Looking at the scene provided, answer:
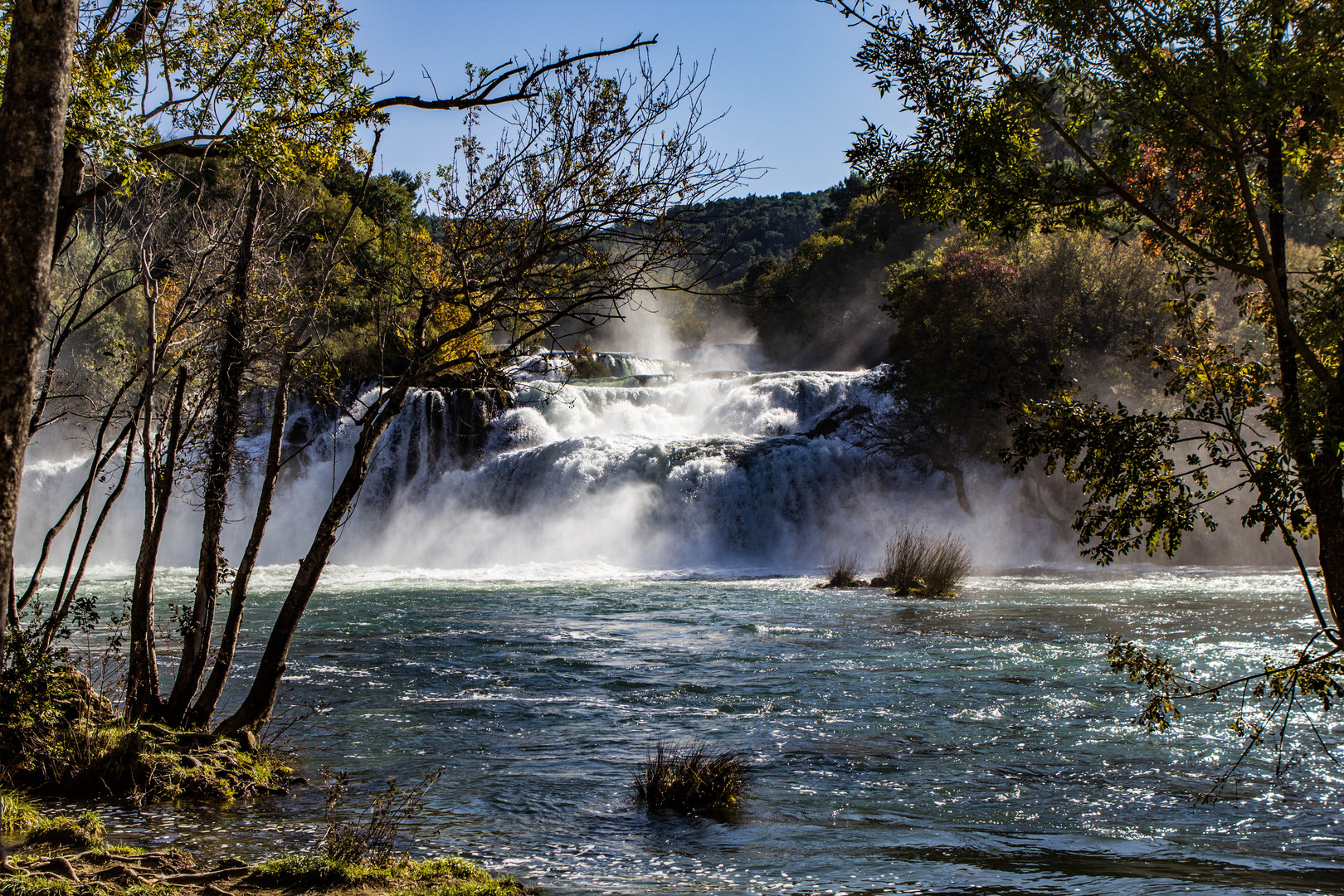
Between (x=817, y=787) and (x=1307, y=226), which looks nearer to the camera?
(x=817, y=787)

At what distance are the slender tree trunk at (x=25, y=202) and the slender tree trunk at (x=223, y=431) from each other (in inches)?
124

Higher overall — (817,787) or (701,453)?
(701,453)

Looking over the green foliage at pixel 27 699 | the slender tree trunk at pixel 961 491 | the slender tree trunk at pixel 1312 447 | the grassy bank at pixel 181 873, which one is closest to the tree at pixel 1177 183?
the slender tree trunk at pixel 1312 447

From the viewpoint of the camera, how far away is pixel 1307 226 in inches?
1688

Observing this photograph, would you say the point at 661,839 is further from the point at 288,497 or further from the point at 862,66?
the point at 288,497

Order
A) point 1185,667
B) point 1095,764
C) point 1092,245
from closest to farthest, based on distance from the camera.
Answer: point 1095,764
point 1185,667
point 1092,245

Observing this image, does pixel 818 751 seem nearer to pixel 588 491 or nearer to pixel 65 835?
pixel 65 835

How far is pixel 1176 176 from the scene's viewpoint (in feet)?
21.0

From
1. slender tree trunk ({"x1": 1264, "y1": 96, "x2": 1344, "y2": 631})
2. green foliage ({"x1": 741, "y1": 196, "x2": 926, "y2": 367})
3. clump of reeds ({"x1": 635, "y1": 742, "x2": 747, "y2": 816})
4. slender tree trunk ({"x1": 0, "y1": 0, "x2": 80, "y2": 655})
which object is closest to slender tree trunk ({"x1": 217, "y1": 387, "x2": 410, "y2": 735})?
clump of reeds ({"x1": 635, "y1": 742, "x2": 747, "y2": 816})

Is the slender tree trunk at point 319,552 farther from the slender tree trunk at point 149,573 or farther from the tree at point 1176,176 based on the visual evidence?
the tree at point 1176,176

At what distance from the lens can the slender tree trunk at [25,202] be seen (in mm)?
3170

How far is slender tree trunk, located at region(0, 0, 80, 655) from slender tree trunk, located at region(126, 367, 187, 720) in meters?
3.20

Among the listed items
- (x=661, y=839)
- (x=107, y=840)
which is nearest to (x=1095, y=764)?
(x=661, y=839)

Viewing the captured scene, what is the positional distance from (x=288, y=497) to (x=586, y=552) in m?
9.48
